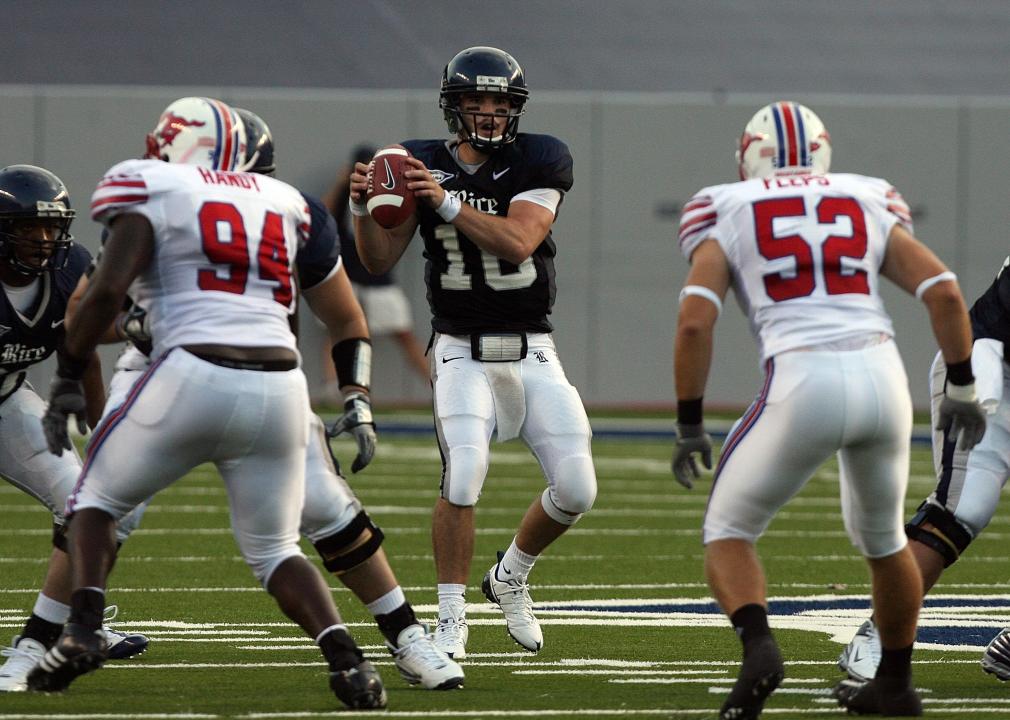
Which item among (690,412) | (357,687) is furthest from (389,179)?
(357,687)

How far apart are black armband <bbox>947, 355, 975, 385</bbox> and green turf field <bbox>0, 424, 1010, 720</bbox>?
841 mm

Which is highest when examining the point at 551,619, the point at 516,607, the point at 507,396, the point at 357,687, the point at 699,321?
the point at 699,321

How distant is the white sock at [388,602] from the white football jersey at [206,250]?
0.86 meters

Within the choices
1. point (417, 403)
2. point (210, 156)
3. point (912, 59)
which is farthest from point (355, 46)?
point (210, 156)

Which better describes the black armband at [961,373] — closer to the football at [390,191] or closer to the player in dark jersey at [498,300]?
the player in dark jersey at [498,300]

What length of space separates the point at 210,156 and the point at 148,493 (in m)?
0.87

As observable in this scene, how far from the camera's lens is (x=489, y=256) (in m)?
6.29

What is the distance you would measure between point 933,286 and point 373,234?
209cm

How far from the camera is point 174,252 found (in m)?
4.77

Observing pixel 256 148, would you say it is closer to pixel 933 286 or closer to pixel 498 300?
pixel 498 300

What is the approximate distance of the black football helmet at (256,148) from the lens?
5.09m

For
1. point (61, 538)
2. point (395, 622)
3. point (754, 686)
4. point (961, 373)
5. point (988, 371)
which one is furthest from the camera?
point (988, 371)

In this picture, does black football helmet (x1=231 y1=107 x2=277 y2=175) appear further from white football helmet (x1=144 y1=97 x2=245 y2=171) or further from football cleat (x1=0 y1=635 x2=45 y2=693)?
football cleat (x1=0 y1=635 x2=45 y2=693)

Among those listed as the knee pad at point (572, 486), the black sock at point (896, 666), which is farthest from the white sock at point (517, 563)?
the black sock at point (896, 666)
